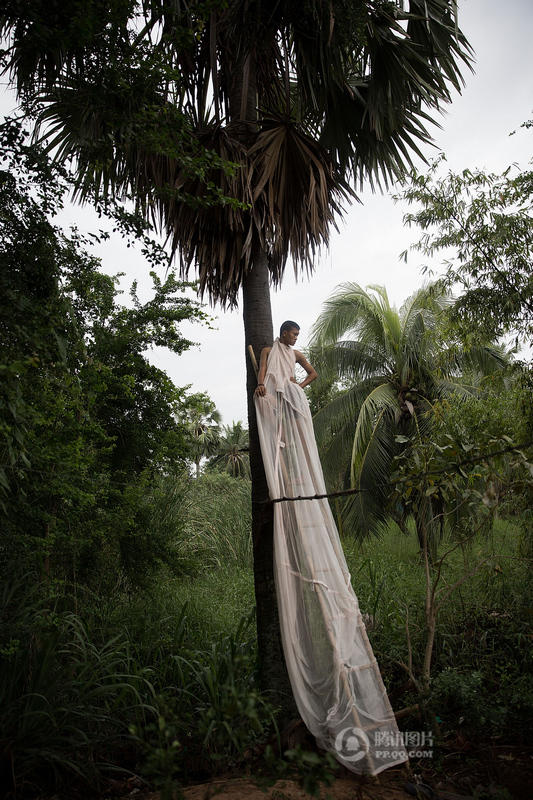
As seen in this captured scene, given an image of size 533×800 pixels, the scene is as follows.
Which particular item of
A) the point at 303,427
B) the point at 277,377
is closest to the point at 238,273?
A: the point at 277,377

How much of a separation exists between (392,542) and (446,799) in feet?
25.3

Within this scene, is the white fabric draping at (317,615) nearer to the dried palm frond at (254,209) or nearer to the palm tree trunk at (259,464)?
the palm tree trunk at (259,464)

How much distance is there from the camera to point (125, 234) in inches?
123

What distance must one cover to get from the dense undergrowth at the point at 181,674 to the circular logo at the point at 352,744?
432 millimetres

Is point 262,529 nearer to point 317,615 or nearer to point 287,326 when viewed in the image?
point 317,615

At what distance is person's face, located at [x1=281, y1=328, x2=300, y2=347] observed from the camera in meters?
3.91

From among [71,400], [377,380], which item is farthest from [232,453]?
[71,400]

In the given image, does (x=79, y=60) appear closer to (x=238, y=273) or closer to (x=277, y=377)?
(x=238, y=273)

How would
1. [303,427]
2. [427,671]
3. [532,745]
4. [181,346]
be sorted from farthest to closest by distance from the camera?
[181,346] → [303,427] → [427,671] → [532,745]

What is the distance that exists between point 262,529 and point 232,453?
83.5 ft

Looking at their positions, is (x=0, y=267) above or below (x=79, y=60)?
below

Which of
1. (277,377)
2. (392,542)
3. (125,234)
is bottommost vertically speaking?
(392,542)

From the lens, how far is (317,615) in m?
3.16

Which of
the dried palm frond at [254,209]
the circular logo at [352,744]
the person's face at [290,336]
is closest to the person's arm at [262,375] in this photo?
the person's face at [290,336]
